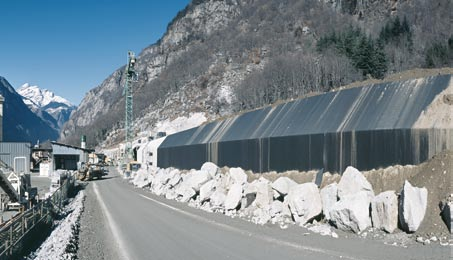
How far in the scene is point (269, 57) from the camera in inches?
5522

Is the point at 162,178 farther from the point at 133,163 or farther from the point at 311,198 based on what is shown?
the point at 133,163

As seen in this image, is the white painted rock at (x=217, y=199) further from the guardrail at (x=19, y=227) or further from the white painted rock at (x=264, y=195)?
the guardrail at (x=19, y=227)

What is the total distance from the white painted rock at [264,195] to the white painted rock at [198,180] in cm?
887

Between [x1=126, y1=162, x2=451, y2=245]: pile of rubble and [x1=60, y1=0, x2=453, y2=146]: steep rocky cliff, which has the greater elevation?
[x1=60, y1=0, x2=453, y2=146]: steep rocky cliff

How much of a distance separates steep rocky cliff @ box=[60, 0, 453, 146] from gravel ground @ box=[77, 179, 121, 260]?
169 ft

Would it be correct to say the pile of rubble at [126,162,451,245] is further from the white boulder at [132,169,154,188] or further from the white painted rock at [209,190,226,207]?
the white boulder at [132,169,154,188]

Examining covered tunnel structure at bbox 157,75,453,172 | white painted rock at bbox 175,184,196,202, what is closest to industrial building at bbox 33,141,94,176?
white painted rock at bbox 175,184,196,202

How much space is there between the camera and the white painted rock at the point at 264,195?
943 inches

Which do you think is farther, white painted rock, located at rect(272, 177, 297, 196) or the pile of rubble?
white painted rock, located at rect(272, 177, 297, 196)

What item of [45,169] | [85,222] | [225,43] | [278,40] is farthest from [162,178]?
[225,43]

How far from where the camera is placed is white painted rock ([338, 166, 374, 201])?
63.0ft

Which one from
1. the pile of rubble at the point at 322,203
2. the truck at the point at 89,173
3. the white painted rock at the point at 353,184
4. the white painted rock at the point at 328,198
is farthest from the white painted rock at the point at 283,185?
the truck at the point at 89,173

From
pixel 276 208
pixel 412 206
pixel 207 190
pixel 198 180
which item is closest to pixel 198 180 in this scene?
pixel 198 180

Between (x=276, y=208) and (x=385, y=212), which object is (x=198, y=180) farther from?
(x=385, y=212)
